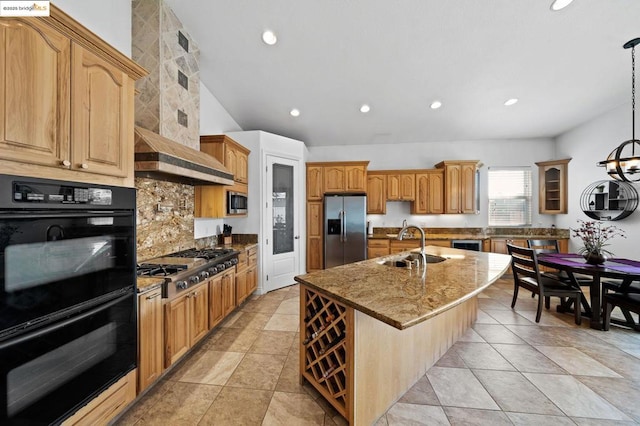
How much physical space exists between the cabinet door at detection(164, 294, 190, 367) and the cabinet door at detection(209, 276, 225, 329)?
39 centimetres

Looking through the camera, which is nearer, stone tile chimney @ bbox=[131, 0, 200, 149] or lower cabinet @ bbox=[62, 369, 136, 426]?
lower cabinet @ bbox=[62, 369, 136, 426]

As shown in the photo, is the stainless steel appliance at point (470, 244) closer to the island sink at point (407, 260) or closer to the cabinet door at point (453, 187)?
the cabinet door at point (453, 187)

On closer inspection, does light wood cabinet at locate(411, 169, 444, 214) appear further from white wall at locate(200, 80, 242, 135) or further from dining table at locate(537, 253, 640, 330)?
white wall at locate(200, 80, 242, 135)

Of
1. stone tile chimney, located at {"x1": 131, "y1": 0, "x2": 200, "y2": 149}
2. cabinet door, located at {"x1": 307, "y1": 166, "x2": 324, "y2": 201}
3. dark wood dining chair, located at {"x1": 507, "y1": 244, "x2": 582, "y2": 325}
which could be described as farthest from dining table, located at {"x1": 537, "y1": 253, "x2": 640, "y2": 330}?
stone tile chimney, located at {"x1": 131, "y1": 0, "x2": 200, "y2": 149}

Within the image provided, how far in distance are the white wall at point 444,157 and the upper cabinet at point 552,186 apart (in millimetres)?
124

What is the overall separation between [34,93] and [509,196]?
7.10 metres

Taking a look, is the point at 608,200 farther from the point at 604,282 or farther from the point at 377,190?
Result: the point at 377,190

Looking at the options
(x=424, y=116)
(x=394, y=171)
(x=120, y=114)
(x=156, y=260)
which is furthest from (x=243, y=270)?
(x=424, y=116)

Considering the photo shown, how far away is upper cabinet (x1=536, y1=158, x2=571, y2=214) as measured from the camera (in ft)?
16.0

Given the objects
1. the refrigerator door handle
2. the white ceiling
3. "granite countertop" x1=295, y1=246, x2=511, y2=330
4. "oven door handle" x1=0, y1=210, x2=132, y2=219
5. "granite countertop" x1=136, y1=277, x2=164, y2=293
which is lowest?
"granite countertop" x1=136, y1=277, x2=164, y2=293

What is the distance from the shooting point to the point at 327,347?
1620 mm

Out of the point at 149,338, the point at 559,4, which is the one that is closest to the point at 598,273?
the point at 559,4

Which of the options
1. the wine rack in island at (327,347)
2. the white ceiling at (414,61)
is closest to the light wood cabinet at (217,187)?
the white ceiling at (414,61)

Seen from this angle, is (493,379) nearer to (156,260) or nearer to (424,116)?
(156,260)
